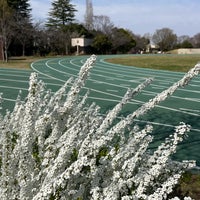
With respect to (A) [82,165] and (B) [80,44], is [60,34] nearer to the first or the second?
(B) [80,44]

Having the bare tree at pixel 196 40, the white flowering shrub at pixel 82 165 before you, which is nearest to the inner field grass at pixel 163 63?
the white flowering shrub at pixel 82 165

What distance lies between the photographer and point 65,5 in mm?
71688

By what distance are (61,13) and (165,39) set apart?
32.6 meters

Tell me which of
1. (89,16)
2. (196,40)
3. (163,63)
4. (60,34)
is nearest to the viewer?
(163,63)

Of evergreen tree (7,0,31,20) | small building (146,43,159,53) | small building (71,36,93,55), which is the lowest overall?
small building (146,43,159,53)

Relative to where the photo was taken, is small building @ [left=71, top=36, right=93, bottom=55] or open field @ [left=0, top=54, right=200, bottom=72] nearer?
open field @ [left=0, top=54, right=200, bottom=72]

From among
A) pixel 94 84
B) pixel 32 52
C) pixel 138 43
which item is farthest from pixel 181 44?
pixel 94 84

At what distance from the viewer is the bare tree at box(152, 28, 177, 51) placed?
8869 centimetres

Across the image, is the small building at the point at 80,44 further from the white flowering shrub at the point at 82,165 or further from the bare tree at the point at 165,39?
the white flowering shrub at the point at 82,165

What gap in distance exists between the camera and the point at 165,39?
8969 centimetres

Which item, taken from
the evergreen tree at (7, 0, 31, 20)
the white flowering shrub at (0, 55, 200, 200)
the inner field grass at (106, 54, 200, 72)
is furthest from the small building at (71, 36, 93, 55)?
the white flowering shrub at (0, 55, 200, 200)

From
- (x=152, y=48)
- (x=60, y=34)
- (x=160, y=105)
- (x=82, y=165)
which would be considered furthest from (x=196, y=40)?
(x=82, y=165)

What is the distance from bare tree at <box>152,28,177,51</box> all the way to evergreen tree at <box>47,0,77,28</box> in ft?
95.0

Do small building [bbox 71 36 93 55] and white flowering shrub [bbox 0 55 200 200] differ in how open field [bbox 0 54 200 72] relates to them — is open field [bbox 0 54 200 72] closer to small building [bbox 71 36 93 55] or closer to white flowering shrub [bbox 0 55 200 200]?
white flowering shrub [bbox 0 55 200 200]
